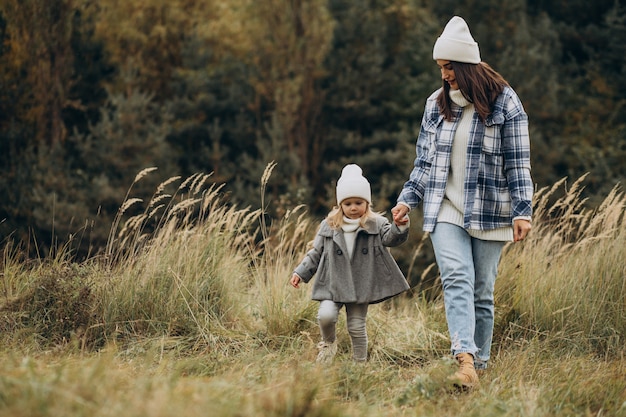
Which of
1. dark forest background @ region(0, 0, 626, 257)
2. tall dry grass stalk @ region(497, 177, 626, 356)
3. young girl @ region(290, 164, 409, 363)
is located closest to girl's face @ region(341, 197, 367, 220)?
young girl @ region(290, 164, 409, 363)

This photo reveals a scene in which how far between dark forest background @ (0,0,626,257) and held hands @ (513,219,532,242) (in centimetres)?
1786

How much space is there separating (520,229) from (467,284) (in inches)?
15.6

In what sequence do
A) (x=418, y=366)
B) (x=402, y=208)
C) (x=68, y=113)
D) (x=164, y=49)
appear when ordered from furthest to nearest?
(x=164, y=49), (x=68, y=113), (x=418, y=366), (x=402, y=208)

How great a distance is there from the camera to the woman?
14.1 feet

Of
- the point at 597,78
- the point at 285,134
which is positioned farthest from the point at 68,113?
the point at 597,78

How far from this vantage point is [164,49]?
27500mm

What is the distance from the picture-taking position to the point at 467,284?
4281mm

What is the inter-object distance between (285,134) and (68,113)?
6.58 meters

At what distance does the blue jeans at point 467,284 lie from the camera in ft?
13.9

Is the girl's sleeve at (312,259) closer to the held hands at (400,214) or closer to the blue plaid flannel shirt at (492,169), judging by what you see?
the held hands at (400,214)

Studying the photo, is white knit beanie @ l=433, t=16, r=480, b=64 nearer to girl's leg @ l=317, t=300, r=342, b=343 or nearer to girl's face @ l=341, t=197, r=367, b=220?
girl's face @ l=341, t=197, r=367, b=220

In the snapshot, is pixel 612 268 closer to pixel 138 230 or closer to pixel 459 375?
pixel 459 375

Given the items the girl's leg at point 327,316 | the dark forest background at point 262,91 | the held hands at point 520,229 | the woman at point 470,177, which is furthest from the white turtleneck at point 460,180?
the dark forest background at point 262,91

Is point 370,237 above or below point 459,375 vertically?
above
